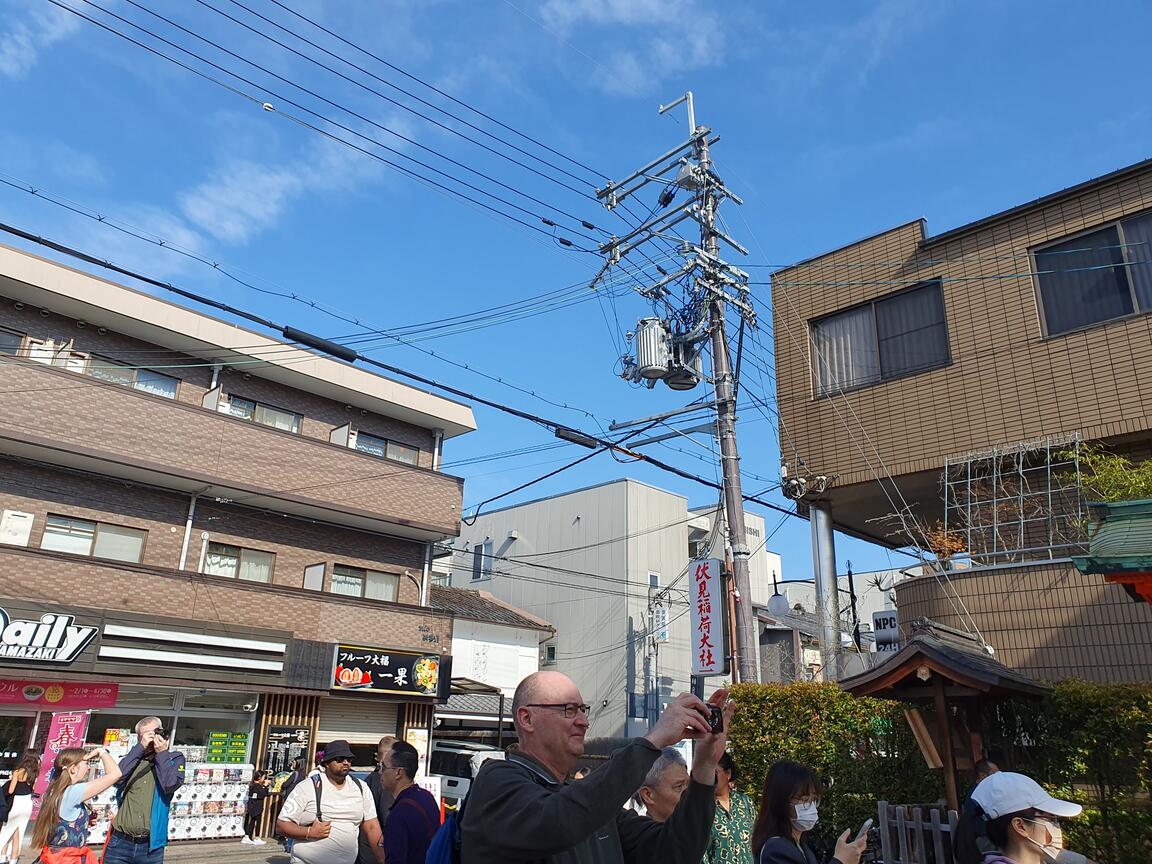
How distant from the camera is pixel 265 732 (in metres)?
18.0

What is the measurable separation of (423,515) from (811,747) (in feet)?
42.2

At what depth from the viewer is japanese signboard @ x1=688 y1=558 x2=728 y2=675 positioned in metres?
13.1

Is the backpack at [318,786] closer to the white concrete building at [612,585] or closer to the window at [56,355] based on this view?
the window at [56,355]

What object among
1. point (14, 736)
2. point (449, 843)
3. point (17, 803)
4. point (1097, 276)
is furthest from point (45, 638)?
point (1097, 276)

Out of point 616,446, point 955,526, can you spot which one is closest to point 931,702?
point 955,526

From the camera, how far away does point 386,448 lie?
2270 cm

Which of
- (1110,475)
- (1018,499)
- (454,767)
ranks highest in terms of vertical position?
Result: (1018,499)

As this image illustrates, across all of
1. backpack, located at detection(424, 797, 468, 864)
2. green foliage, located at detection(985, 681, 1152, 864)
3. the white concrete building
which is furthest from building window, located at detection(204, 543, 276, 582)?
backpack, located at detection(424, 797, 468, 864)

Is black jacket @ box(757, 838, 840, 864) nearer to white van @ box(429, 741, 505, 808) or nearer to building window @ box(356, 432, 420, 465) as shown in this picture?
white van @ box(429, 741, 505, 808)

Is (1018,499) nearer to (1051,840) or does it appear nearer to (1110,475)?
(1110,475)

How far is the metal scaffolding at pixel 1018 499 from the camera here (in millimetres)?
12148

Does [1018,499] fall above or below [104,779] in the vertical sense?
above

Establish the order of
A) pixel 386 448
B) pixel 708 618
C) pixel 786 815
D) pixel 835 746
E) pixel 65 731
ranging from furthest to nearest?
pixel 386 448, pixel 65 731, pixel 708 618, pixel 835 746, pixel 786 815

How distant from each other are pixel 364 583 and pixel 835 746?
13641 mm
